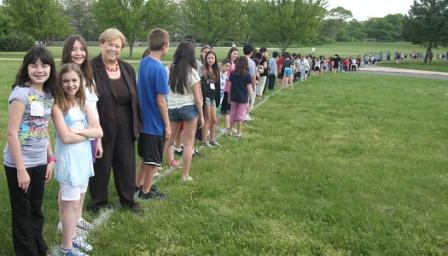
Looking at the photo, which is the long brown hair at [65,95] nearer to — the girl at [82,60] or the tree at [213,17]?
the girl at [82,60]

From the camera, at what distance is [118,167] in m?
4.85

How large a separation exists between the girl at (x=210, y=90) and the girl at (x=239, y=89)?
0.73m

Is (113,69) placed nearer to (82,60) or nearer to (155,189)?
(82,60)

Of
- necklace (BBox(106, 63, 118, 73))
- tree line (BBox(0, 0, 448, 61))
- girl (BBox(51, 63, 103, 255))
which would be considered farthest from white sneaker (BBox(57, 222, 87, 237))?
tree line (BBox(0, 0, 448, 61))

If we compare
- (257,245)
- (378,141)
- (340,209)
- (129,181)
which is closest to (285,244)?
(257,245)

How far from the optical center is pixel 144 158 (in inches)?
206

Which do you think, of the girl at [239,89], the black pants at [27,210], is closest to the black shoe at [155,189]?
the black pants at [27,210]

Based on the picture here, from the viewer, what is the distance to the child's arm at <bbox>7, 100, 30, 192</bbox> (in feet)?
11.0

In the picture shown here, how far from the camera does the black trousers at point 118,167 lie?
15.4 feet

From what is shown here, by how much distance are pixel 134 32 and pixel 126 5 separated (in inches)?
111

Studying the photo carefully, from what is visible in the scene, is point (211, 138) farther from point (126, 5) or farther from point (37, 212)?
point (126, 5)

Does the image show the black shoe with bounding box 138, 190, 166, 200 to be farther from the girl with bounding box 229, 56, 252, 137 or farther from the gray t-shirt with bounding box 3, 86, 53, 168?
the girl with bounding box 229, 56, 252, 137

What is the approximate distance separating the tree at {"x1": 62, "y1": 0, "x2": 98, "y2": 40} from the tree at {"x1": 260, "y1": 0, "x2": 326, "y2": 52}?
68.2 m

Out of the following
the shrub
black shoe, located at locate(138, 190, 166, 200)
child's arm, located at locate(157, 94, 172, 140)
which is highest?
child's arm, located at locate(157, 94, 172, 140)
